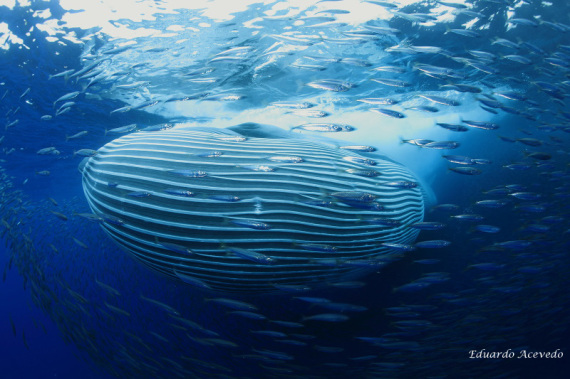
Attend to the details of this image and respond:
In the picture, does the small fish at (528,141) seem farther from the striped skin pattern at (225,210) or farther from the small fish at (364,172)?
the striped skin pattern at (225,210)

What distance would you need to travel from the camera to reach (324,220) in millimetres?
3787

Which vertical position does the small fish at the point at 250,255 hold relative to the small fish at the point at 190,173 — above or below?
below

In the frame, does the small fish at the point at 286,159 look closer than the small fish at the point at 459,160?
Yes

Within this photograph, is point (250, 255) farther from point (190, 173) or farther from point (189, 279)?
point (190, 173)

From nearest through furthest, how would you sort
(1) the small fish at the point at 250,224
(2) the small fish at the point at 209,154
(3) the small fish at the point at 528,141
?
(1) the small fish at the point at 250,224, (2) the small fish at the point at 209,154, (3) the small fish at the point at 528,141

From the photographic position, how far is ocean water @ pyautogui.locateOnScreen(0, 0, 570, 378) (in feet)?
17.8

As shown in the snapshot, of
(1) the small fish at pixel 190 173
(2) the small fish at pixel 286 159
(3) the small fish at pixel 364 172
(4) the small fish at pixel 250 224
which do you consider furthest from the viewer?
(3) the small fish at pixel 364 172

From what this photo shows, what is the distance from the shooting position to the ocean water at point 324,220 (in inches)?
213

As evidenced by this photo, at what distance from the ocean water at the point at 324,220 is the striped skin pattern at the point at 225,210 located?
0.22 ft

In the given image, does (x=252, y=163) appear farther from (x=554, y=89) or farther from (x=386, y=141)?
(x=386, y=141)

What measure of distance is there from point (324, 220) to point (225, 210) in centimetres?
124

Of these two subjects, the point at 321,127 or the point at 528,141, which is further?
the point at 528,141

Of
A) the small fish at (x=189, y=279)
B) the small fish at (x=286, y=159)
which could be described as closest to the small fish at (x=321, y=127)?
the small fish at (x=286, y=159)

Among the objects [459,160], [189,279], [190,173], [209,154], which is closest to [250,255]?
[189,279]
